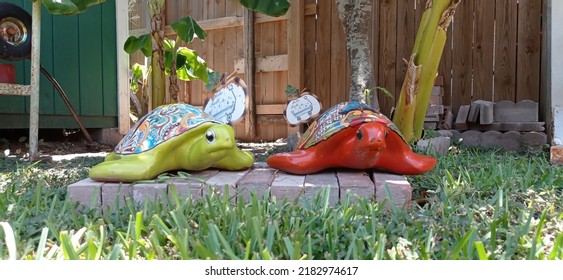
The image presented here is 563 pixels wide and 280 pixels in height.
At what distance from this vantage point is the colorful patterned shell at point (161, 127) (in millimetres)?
1636

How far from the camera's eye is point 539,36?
362 cm

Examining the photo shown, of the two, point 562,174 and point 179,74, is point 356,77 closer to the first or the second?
point 562,174

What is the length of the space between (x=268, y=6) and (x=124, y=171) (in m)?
2.13

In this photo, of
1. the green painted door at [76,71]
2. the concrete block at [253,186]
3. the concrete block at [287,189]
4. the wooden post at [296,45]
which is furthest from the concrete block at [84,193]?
the wooden post at [296,45]

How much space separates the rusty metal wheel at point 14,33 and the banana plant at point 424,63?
8.37 ft

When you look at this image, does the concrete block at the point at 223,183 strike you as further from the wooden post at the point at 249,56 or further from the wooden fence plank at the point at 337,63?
the wooden post at the point at 249,56

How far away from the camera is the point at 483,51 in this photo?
3.84 m

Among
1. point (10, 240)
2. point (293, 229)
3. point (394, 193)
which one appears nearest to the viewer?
point (10, 240)

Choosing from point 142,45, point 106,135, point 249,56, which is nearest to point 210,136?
point 142,45

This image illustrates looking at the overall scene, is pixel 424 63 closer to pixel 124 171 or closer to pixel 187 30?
pixel 187 30

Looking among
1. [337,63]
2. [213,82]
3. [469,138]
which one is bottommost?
[469,138]

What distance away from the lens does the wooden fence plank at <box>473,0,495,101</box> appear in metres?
3.80

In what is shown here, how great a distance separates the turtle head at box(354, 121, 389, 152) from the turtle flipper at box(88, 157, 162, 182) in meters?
0.73
